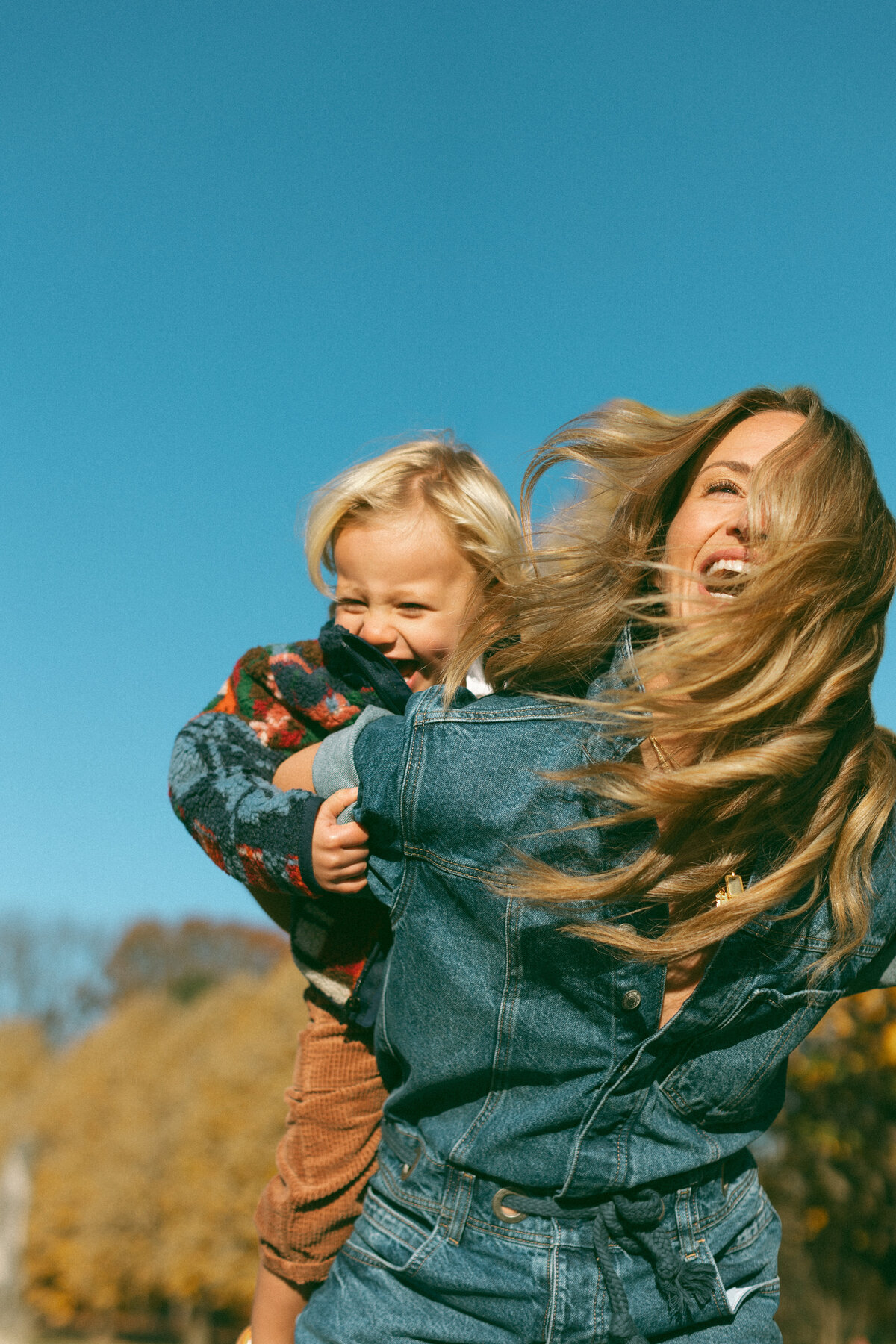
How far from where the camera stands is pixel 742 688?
1.59 meters

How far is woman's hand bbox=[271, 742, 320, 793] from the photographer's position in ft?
6.46

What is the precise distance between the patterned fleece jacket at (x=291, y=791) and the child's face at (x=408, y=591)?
0.27 metres

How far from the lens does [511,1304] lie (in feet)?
5.41

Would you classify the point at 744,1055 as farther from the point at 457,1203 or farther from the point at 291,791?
the point at 291,791

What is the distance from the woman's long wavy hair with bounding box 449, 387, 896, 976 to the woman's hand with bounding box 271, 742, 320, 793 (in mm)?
391

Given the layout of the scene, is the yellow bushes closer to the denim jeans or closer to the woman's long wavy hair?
the denim jeans

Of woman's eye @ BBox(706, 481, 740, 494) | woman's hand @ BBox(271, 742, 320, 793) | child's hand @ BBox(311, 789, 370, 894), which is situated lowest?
child's hand @ BBox(311, 789, 370, 894)

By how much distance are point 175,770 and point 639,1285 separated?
1.17m

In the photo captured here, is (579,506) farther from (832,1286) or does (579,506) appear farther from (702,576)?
(832,1286)

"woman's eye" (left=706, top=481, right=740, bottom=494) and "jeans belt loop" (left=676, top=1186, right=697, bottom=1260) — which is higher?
"woman's eye" (left=706, top=481, right=740, bottom=494)

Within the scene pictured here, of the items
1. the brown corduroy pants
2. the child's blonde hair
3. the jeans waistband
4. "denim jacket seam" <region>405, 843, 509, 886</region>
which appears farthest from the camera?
the child's blonde hair

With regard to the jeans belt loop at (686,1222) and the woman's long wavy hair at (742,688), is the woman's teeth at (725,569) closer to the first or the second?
the woman's long wavy hair at (742,688)

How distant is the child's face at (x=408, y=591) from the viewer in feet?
8.38

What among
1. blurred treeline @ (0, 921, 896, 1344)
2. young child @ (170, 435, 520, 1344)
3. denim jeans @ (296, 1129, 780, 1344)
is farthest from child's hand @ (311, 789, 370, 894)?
blurred treeline @ (0, 921, 896, 1344)
